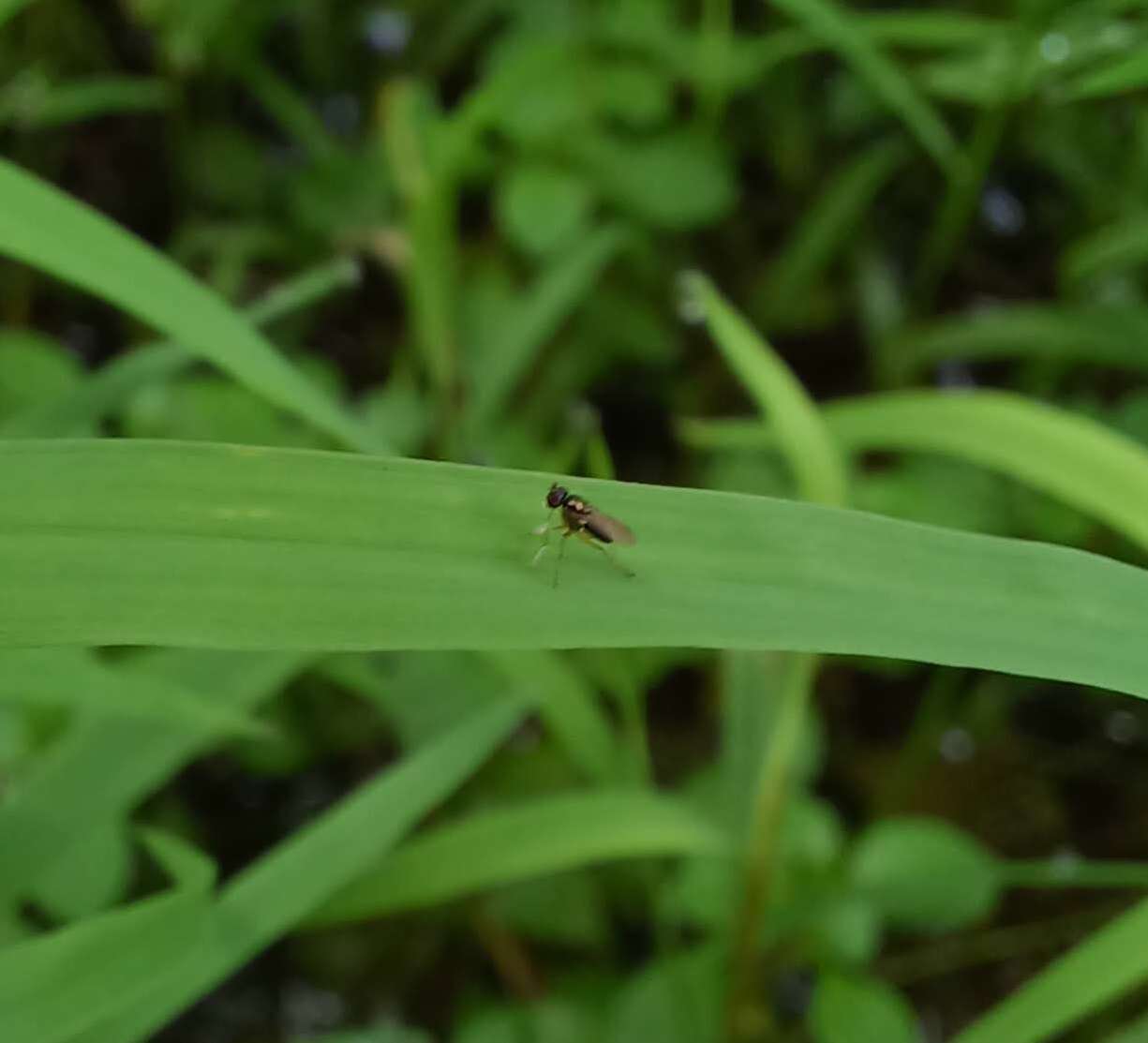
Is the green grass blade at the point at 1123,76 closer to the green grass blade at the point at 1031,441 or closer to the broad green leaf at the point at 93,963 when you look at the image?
the green grass blade at the point at 1031,441

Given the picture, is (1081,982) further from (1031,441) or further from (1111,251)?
(1111,251)

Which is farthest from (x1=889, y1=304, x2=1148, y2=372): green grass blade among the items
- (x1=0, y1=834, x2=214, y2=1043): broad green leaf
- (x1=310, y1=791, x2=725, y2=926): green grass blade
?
(x1=0, y1=834, x2=214, y2=1043): broad green leaf

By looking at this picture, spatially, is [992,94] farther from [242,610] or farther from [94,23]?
[94,23]

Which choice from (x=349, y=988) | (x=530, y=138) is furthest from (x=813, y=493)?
(x=349, y=988)

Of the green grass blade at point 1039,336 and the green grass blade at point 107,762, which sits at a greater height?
the green grass blade at point 1039,336

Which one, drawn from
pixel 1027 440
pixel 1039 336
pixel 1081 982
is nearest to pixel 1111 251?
pixel 1039 336

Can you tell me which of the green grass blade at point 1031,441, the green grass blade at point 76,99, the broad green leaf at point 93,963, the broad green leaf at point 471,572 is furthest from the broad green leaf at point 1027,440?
the green grass blade at point 76,99
